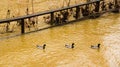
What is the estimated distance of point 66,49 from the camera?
13070 mm

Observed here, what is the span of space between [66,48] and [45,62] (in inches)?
55.9

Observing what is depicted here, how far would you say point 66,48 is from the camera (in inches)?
518

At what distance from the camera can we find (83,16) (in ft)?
56.0

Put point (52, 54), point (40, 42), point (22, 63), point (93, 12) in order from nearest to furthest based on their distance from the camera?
point (22, 63) < point (52, 54) < point (40, 42) < point (93, 12)

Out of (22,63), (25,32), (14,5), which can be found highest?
(14,5)

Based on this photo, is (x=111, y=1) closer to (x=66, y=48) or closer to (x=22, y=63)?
(x=66, y=48)

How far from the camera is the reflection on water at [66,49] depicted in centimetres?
1200

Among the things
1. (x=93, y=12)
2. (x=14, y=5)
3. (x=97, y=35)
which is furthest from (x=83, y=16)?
(x=14, y=5)

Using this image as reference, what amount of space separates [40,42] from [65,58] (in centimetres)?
169

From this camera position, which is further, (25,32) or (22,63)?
(25,32)

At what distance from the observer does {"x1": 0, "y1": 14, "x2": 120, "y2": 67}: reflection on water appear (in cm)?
1200

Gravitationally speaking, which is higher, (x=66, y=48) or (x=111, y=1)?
(x=111, y=1)

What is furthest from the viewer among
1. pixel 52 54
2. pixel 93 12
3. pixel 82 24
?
pixel 93 12

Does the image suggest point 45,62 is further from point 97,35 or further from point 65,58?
point 97,35
